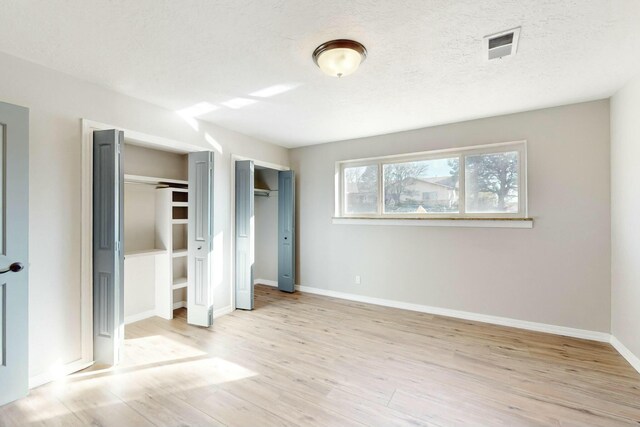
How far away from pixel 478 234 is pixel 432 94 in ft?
6.01

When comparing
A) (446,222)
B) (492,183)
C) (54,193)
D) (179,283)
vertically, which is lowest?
(179,283)

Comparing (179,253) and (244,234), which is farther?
(244,234)

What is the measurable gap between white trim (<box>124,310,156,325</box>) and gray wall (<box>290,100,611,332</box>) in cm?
272

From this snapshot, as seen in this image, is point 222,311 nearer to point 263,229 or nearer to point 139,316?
point 139,316

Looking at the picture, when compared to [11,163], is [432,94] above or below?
above

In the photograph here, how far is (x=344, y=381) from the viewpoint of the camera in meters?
2.26

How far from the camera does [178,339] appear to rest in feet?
9.93

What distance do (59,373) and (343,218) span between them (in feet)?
11.6

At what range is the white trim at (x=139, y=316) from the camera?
345cm

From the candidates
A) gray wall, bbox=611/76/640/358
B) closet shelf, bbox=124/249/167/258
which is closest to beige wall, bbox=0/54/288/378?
closet shelf, bbox=124/249/167/258

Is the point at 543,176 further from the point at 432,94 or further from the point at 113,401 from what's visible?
the point at 113,401

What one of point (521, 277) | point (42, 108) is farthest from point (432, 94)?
point (42, 108)

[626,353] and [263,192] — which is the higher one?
[263,192]

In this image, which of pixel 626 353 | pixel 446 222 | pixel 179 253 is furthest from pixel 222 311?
pixel 626 353
